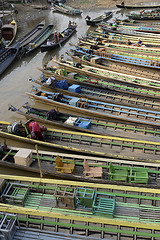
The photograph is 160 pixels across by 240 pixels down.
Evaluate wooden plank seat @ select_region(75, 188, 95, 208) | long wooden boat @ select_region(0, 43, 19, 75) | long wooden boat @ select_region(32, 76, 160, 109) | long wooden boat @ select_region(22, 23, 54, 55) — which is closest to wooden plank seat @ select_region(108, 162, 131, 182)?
wooden plank seat @ select_region(75, 188, 95, 208)

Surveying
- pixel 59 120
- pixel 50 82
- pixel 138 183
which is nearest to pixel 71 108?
pixel 59 120

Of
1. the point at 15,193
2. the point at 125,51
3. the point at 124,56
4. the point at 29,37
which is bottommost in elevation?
the point at 15,193

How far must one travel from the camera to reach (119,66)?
20.6m

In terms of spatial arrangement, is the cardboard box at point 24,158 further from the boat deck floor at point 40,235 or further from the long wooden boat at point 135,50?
the long wooden boat at point 135,50

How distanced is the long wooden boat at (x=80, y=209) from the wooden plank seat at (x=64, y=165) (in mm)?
1251

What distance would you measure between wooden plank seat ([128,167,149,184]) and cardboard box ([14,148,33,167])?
15.1 ft

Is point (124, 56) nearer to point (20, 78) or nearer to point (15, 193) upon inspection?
point (20, 78)

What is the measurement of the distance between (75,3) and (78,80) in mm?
40133

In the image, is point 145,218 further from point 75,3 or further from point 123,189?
point 75,3

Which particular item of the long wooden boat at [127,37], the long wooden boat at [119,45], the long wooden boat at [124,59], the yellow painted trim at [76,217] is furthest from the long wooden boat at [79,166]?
the long wooden boat at [127,37]

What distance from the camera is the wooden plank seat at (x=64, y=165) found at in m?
10.8

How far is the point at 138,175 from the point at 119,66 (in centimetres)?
1251

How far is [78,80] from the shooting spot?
18375 mm

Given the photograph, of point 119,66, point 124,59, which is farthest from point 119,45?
point 119,66
